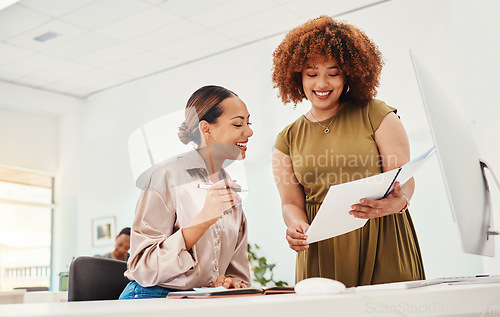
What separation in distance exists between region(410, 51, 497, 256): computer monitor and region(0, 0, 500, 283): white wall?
1159 millimetres

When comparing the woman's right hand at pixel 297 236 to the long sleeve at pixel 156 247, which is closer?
the long sleeve at pixel 156 247

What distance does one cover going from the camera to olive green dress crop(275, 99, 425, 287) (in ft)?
4.12

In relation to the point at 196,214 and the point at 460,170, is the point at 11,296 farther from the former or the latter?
the point at 460,170

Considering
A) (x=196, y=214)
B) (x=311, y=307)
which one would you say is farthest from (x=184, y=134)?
(x=311, y=307)

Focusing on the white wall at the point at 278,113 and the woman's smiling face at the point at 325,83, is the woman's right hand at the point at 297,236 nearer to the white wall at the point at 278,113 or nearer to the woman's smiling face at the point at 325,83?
the woman's smiling face at the point at 325,83

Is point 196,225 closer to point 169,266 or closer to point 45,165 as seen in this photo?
point 169,266

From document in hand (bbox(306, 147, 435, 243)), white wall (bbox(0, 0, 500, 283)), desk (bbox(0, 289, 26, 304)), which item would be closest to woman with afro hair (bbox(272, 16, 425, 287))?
document in hand (bbox(306, 147, 435, 243))

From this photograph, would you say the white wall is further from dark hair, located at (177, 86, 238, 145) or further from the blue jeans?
the blue jeans

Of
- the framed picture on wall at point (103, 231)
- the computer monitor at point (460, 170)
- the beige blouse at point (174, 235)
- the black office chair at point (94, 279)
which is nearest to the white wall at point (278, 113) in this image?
the framed picture on wall at point (103, 231)

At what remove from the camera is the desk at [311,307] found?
41cm

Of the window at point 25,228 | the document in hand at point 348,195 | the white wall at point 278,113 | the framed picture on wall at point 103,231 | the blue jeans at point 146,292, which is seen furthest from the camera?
the window at point 25,228

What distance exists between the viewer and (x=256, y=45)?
5.01 metres

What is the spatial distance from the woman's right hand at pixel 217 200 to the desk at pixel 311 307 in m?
0.44

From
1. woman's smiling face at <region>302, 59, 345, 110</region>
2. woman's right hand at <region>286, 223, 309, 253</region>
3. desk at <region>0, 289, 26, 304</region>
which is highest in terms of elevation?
woman's smiling face at <region>302, 59, 345, 110</region>
